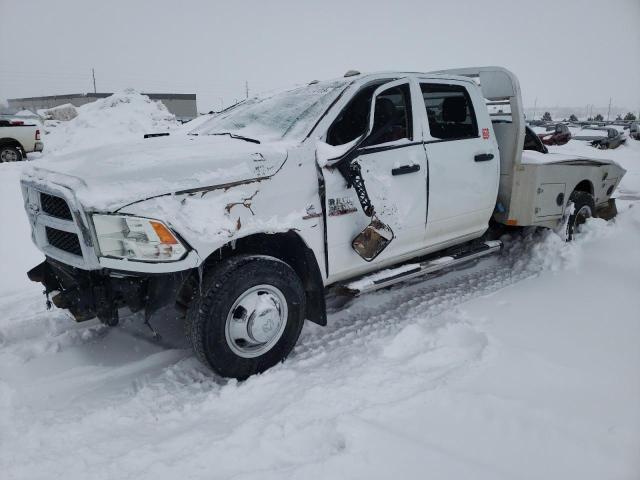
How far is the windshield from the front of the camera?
3340mm

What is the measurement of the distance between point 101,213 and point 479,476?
2.29m

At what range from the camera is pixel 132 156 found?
9.09 ft

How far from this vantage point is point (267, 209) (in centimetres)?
289

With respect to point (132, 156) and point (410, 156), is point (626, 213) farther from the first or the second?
point (132, 156)

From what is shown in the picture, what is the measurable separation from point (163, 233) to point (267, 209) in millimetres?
668

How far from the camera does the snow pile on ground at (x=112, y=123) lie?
543 inches

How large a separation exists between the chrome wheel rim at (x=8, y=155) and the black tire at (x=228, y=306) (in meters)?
13.4

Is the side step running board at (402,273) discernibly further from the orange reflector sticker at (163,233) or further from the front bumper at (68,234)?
the orange reflector sticker at (163,233)

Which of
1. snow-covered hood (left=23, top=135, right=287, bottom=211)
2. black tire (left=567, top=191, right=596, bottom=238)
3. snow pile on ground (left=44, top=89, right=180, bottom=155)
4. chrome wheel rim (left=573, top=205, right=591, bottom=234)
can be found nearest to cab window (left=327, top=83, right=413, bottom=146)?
snow-covered hood (left=23, top=135, right=287, bottom=211)

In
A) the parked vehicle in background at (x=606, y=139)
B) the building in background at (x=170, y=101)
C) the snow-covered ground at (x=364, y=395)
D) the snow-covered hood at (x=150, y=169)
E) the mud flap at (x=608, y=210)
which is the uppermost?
the building in background at (x=170, y=101)

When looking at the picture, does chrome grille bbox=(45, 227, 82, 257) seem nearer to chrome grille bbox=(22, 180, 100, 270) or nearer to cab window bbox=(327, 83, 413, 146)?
chrome grille bbox=(22, 180, 100, 270)

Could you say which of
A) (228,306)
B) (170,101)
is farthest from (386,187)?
(170,101)

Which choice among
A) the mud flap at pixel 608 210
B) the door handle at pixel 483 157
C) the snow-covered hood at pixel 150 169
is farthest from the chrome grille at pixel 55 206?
the mud flap at pixel 608 210

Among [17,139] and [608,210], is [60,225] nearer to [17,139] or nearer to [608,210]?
[608,210]
